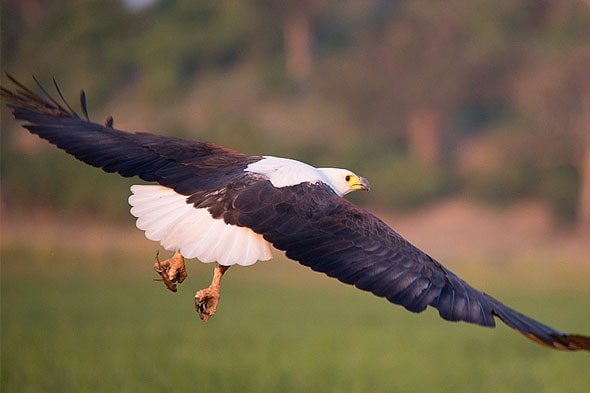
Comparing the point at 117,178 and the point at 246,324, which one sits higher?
the point at 117,178

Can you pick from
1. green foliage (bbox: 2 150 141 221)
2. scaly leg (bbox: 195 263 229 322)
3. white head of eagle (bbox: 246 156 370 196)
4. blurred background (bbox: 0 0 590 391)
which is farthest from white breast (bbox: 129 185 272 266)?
green foliage (bbox: 2 150 141 221)

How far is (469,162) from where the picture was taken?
27953 millimetres

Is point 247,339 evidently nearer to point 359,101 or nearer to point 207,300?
point 207,300

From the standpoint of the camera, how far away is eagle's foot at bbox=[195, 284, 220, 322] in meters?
5.73

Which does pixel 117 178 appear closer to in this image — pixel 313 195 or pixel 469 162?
pixel 469 162

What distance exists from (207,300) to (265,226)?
1.45 ft

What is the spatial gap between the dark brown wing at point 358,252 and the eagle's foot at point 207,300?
1.15 feet

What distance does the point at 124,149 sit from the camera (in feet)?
21.5

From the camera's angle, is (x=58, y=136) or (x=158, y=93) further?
(x=158, y=93)

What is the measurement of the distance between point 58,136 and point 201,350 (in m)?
6.26

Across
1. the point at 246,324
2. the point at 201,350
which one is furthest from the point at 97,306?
the point at 201,350

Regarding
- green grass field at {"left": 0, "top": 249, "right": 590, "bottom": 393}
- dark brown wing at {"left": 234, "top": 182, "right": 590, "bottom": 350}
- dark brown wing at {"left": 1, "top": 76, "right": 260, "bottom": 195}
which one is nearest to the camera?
dark brown wing at {"left": 234, "top": 182, "right": 590, "bottom": 350}

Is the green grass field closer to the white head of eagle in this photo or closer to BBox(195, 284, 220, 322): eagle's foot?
the white head of eagle

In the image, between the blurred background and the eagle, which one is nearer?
the eagle
